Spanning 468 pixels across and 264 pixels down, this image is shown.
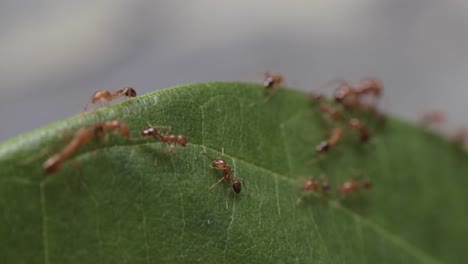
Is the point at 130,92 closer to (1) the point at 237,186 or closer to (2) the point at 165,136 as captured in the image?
(2) the point at 165,136

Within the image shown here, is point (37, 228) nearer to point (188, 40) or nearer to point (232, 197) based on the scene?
point (232, 197)

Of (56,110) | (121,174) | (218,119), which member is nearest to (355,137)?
(218,119)

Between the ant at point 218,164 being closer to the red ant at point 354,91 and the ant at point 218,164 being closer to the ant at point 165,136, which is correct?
the ant at point 165,136

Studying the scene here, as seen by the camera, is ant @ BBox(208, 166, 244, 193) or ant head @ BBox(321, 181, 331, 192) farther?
ant head @ BBox(321, 181, 331, 192)

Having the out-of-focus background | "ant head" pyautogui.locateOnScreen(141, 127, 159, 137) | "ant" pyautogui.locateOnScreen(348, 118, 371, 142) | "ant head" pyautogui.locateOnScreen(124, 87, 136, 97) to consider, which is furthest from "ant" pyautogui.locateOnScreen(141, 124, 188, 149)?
the out-of-focus background

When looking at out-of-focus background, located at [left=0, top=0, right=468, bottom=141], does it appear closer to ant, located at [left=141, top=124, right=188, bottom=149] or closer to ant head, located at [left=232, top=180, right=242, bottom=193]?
ant head, located at [left=232, top=180, right=242, bottom=193]

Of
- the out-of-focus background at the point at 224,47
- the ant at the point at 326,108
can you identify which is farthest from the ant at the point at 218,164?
the out-of-focus background at the point at 224,47

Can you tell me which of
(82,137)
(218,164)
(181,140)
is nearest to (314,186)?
(218,164)
